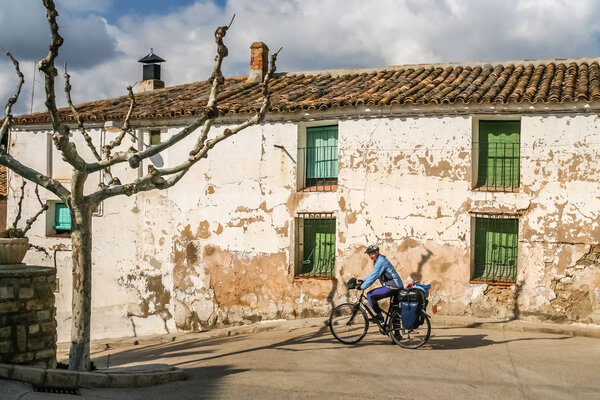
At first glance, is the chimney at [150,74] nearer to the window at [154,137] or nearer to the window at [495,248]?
the window at [154,137]

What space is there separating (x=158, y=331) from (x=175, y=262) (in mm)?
1739

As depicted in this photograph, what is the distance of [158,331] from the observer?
16.2 m

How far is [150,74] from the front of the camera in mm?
22312

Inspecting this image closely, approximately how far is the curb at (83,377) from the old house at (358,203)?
6347 millimetres

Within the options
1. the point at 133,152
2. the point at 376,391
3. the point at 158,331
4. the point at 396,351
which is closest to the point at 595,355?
the point at 396,351

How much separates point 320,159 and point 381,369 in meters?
6.90

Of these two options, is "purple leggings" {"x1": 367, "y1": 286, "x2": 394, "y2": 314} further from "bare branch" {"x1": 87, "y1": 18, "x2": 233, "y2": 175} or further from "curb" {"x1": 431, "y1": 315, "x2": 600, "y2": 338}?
"bare branch" {"x1": 87, "y1": 18, "x2": 233, "y2": 175}

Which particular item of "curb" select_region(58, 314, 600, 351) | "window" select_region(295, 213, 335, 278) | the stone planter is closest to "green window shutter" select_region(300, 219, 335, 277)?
"window" select_region(295, 213, 335, 278)

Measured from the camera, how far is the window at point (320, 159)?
49.5ft

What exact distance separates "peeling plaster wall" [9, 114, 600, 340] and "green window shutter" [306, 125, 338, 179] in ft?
1.36

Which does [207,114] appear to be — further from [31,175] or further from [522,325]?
[522,325]

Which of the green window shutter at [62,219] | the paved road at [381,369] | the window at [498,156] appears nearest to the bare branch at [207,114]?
the paved road at [381,369]

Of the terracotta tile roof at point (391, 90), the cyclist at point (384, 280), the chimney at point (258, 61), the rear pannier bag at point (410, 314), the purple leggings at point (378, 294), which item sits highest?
the chimney at point (258, 61)

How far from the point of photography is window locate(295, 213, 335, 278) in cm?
1501
